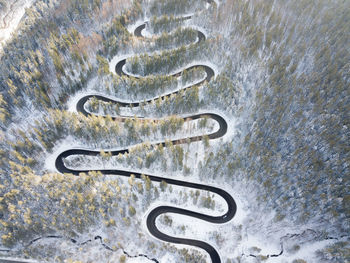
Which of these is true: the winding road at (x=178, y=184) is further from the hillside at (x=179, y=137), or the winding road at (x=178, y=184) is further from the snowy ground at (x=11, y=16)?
the snowy ground at (x=11, y=16)

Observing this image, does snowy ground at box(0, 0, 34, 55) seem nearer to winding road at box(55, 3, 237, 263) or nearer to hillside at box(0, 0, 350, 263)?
hillside at box(0, 0, 350, 263)

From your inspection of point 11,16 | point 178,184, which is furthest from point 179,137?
point 11,16

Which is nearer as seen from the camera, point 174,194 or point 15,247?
point 15,247

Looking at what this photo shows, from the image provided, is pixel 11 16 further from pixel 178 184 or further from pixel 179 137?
pixel 178 184

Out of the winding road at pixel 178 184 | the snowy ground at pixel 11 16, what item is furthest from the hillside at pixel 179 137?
the snowy ground at pixel 11 16

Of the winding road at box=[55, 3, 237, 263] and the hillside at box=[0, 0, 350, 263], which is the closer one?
the hillside at box=[0, 0, 350, 263]

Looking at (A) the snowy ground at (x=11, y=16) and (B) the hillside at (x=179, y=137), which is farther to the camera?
(A) the snowy ground at (x=11, y=16)

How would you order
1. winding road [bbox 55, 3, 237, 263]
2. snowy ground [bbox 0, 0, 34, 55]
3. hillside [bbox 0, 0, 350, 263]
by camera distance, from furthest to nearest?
snowy ground [bbox 0, 0, 34, 55] → winding road [bbox 55, 3, 237, 263] → hillside [bbox 0, 0, 350, 263]

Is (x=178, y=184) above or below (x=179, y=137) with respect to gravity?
below

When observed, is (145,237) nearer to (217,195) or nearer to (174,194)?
(174,194)

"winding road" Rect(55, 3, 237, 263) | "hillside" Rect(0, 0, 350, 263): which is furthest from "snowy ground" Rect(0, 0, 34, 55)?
"winding road" Rect(55, 3, 237, 263)

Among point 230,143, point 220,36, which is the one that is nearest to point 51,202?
point 230,143
